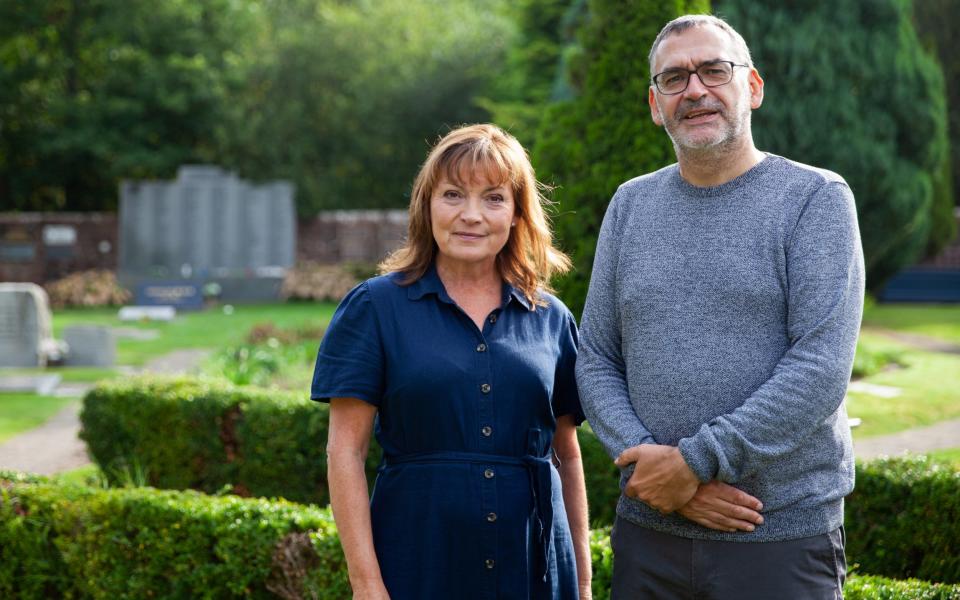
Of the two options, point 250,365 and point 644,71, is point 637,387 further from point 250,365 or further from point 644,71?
point 250,365

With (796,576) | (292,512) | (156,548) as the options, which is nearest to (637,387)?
(796,576)

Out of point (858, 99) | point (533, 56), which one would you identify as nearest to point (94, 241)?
point (533, 56)

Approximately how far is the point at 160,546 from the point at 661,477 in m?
2.54

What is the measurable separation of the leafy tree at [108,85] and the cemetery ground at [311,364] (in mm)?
7465

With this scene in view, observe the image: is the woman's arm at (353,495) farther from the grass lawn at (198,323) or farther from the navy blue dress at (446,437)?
the grass lawn at (198,323)

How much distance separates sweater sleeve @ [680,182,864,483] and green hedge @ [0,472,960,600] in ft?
5.04

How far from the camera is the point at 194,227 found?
23.8m

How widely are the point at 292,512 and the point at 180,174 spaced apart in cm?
2099

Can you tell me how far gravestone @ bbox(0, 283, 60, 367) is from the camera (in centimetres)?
1277

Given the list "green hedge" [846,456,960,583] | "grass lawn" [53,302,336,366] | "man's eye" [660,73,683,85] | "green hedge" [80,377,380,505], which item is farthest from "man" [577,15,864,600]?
"grass lawn" [53,302,336,366]

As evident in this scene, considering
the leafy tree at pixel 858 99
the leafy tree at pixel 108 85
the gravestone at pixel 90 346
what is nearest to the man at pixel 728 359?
the leafy tree at pixel 858 99

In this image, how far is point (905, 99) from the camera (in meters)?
12.7

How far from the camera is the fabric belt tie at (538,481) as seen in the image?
8.13 ft

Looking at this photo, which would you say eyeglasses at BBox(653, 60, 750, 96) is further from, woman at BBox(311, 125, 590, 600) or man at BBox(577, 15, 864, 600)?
woman at BBox(311, 125, 590, 600)
